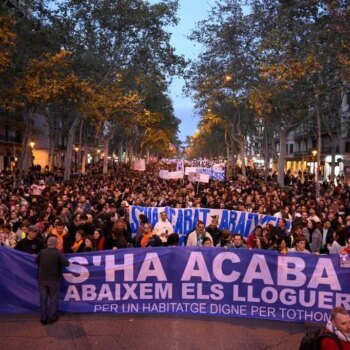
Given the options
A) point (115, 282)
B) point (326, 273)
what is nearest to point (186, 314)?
point (115, 282)

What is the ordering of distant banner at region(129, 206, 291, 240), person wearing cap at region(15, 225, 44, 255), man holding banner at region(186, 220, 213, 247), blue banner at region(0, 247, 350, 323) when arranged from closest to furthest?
1. blue banner at region(0, 247, 350, 323)
2. person wearing cap at region(15, 225, 44, 255)
3. man holding banner at region(186, 220, 213, 247)
4. distant banner at region(129, 206, 291, 240)

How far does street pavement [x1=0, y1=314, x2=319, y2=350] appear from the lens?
6.91 meters

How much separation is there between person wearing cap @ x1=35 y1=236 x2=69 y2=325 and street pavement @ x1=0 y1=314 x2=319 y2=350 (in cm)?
18

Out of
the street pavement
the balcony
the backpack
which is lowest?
the street pavement

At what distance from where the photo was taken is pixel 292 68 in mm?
17250

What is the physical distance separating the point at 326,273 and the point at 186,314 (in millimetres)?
2288

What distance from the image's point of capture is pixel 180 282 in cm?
814

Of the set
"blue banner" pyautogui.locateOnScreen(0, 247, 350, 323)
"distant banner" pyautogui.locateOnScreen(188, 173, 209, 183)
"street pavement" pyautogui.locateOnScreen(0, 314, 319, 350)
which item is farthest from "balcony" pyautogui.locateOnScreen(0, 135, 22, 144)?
"street pavement" pyautogui.locateOnScreen(0, 314, 319, 350)

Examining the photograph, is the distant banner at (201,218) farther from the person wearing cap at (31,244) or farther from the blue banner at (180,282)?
the blue banner at (180,282)

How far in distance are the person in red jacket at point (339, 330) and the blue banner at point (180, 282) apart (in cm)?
365

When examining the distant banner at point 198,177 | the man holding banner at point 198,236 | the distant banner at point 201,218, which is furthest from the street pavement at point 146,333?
the distant banner at point 198,177

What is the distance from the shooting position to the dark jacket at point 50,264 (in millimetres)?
A: 7738

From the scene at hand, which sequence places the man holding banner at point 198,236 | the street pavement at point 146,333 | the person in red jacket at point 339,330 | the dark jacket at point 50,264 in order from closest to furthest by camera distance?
the person in red jacket at point 339,330 < the street pavement at point 146,333 < the dark jacket at point 50,264 < the man holding banner at point 198,236

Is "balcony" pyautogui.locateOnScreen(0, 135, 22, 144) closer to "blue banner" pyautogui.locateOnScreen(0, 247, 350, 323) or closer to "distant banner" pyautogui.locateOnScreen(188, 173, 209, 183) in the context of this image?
"distant banner" pyautogui.locateOnScreen(188, 173, 209, 183)
